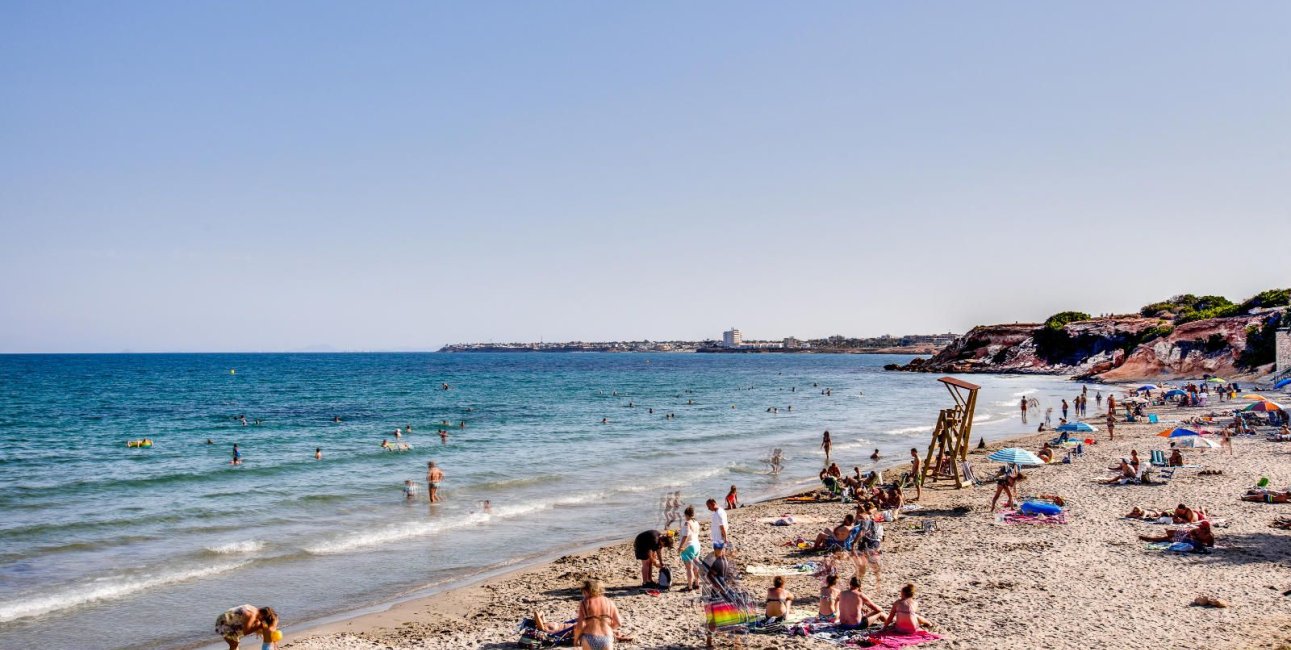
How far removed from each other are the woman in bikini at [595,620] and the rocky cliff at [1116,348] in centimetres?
7477

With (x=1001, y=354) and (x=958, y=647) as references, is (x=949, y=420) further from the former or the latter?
(x=1001, y=354)

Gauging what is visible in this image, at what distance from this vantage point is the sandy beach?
424 inches

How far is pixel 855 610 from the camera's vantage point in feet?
36.1

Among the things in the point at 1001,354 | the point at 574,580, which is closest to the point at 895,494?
the point at 574,580

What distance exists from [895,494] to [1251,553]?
7.13 metres

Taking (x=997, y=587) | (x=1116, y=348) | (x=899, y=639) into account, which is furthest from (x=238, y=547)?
(x=1116, y=348)

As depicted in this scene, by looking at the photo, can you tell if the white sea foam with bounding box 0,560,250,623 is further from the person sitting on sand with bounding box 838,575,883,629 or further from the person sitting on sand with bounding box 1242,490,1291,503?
the person sitting on sand with bounding box 1242,490,1291,503

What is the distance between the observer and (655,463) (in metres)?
31.0

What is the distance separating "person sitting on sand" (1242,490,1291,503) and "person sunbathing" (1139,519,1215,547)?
4.73m

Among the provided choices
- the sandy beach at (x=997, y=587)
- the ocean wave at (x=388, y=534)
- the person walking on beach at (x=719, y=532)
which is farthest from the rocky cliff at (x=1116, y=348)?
the person walking on beach at (x=719, y=532)

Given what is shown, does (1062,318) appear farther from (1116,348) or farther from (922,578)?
(922,578)

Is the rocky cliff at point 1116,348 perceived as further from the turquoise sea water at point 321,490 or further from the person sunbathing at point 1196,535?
the person sunbathing at point 1196,535

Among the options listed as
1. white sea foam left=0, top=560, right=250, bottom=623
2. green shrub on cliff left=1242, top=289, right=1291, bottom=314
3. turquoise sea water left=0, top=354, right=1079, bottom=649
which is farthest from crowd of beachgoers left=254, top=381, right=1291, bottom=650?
green shrub on cliff left=1242, top=289, right=1291, bottom=314

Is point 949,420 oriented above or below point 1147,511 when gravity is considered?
above
